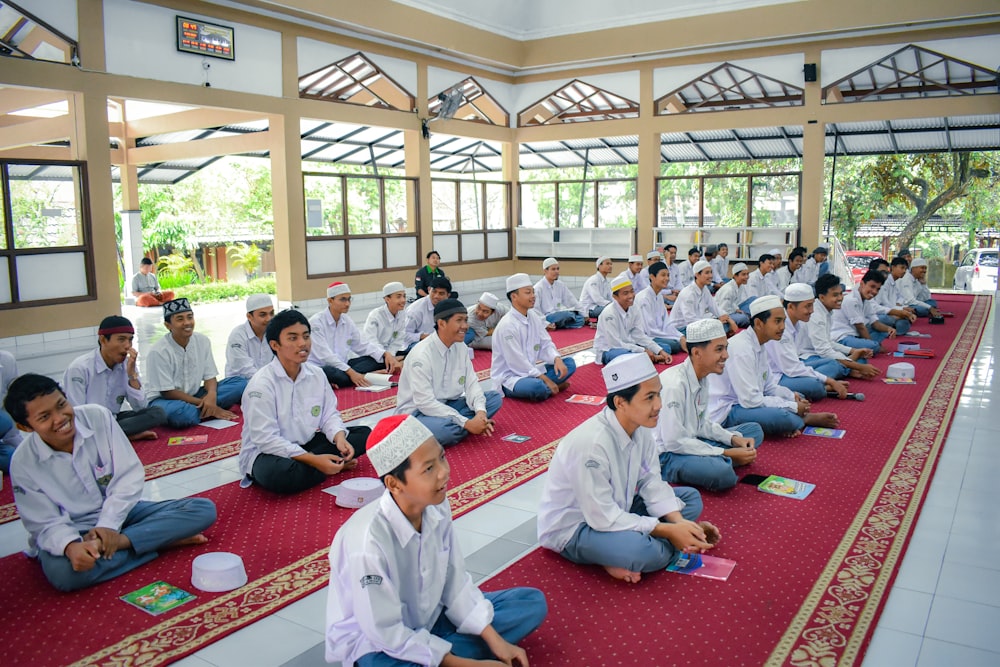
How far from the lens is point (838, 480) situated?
14.7 feet

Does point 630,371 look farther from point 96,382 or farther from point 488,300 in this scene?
point 488,300

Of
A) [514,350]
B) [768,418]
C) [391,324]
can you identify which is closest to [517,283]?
[514,350]

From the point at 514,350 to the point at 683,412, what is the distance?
2.61 m

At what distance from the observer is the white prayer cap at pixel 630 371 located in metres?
3.14

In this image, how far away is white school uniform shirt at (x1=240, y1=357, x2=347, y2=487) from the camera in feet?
14.2

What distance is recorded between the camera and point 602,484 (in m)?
3.20

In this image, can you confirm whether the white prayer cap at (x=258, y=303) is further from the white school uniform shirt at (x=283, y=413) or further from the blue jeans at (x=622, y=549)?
the blue jeans at (x=622, y=549)

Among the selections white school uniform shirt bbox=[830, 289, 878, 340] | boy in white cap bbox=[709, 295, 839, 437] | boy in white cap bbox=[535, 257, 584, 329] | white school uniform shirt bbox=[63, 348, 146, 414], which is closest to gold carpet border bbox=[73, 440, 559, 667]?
white school uniform shirt bbox=[63, 348, 146, 414]

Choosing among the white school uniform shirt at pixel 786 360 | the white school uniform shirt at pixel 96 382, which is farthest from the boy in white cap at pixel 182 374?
the white school uniform shirt at pixel 786 360

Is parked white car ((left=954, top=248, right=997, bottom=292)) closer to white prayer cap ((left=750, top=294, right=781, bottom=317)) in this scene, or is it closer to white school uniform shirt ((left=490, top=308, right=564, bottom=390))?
Result: white school uniform shirt ((left=490, top=308, right=564, bottom=390))

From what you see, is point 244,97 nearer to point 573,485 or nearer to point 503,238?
point 503,238

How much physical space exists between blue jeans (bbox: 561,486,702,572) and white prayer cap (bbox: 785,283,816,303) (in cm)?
321

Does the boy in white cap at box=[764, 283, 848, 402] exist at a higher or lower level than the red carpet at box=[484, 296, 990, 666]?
higher

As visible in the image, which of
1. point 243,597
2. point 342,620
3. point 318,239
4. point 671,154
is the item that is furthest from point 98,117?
point 671,154
